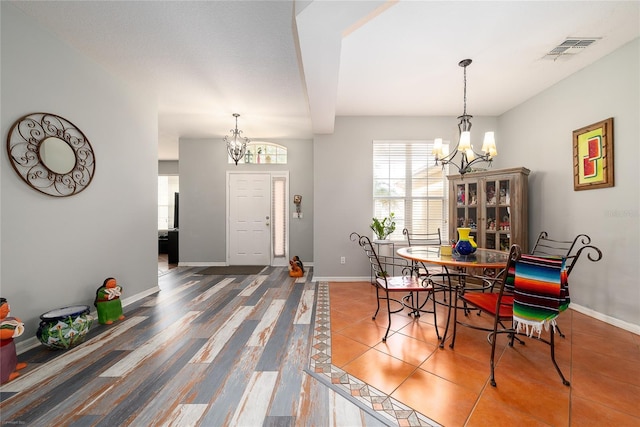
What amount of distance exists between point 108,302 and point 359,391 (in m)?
2.60

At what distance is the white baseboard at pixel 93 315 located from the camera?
1.93m

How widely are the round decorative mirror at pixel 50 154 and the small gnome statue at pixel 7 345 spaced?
1.04 metres

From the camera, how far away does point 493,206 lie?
10.9 ft

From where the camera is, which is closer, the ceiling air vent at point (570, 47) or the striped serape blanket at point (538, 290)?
the striped serape blanket at point (538, 290)

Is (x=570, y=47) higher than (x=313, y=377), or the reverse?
(x=570, y=47)

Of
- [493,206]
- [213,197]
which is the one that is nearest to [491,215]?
[493,206]

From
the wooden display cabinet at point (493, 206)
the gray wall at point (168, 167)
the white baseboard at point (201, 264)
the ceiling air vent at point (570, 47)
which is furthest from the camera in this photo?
the gray wall at point (168, 167)

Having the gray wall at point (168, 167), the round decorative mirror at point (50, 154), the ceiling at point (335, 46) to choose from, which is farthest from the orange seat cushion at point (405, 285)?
the gray wall at point (168, 167)

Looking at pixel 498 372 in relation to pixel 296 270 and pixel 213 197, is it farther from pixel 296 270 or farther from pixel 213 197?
pixel 213 197

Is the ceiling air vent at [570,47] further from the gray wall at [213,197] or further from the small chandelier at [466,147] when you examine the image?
the gray wall at [213,197]

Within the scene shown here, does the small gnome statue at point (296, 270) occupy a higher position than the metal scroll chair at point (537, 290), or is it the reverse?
the metal scroll chair at point (537, 290)

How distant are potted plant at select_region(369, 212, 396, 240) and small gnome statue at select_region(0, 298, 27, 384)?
375 cm

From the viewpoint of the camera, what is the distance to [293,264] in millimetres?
4457

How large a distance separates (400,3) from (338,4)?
2.11 feet
